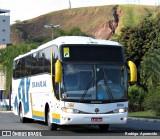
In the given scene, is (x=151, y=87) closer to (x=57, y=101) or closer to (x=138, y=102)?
(x=138, y=102)

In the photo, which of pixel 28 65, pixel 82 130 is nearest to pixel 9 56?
pixel 28 65

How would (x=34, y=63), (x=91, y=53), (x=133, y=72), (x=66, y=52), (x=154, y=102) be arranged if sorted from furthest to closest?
(x=154, y=102), (x=34, y=63), (x=91, y=53), (x=66, y=52), (x=133, y=72)

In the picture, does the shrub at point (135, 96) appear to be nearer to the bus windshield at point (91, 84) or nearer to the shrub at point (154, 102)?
the shrub at point (154, 102)

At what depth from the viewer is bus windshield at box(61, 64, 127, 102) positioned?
67.3ft

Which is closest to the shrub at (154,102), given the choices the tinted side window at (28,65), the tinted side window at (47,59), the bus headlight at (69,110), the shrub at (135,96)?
the shrub at (135,96)

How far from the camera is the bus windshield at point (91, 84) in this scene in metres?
20.5

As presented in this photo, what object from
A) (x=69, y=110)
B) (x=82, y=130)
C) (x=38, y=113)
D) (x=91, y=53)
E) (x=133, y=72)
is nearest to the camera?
(x=69, y=110)

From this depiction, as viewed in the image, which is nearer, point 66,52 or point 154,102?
point 66,52

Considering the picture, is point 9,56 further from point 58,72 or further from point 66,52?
point 58,72

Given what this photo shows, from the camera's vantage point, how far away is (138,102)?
49.0 m

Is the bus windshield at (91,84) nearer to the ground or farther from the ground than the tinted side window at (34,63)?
nearer to the ground

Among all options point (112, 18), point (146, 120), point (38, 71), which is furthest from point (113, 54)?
point (112, 18)

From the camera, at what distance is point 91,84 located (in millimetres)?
20562

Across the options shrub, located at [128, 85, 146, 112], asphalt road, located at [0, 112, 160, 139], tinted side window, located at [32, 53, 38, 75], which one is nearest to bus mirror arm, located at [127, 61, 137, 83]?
asphalt road, located at [0, 112, 160, 139]
